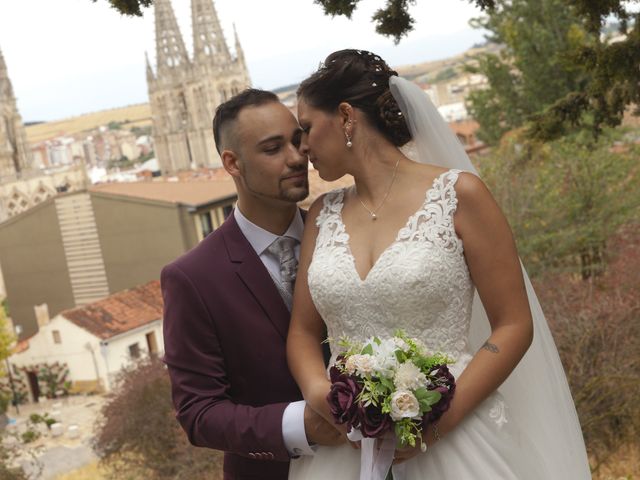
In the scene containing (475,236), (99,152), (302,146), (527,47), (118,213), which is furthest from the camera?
(99,152)

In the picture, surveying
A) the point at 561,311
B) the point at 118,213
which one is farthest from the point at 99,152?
the point at 561,311

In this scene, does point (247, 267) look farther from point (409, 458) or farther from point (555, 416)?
point (555, 416)

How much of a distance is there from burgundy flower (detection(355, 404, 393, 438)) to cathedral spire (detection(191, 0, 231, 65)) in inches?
3419

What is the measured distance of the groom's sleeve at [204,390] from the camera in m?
2.39

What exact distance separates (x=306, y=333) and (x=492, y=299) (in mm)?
541

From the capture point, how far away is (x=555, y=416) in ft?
8.52

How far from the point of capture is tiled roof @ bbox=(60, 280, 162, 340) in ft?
99.7

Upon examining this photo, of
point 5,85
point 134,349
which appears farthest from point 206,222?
point 5,85

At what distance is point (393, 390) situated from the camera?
2107 mm

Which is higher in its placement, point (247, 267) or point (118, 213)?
point (247, 267)

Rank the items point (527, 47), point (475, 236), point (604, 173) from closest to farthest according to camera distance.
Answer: point (475, 236)
point (604, 173)
point (527, 47)

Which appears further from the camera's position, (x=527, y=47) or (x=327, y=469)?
(x=527, y=47)

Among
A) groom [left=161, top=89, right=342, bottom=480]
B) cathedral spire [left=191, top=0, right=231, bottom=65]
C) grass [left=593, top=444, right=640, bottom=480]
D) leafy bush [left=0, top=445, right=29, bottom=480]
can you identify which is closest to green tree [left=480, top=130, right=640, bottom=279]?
grass [left=593, top=444, right=640, bottom=480]

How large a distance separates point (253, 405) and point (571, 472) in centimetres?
92
